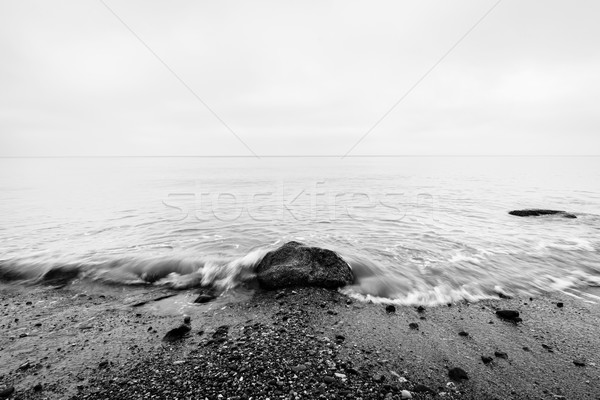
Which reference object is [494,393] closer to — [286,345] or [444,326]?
[444,326]

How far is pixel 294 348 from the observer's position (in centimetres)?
506

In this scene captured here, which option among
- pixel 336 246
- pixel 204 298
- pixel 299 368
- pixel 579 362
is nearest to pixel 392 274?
pixel 336 246

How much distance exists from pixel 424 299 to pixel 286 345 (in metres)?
4.22

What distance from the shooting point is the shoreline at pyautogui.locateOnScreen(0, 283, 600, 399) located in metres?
4.25

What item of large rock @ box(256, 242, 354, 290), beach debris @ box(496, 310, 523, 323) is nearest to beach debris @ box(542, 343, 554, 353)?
beach debris @ box(496, 310, 523, 323)

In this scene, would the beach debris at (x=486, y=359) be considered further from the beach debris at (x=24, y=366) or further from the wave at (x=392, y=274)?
the beach debris at (x=24, y=366)

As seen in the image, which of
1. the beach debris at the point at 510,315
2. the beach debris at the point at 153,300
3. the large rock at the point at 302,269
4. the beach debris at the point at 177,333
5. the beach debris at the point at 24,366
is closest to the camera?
the beach debris at the point at 24,366

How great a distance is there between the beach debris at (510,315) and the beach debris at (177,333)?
6.81m

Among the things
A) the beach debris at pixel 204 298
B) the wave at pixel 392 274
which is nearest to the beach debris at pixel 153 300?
the wave at pixel 392 274

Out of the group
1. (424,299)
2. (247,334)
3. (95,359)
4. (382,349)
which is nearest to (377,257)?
(424,299)

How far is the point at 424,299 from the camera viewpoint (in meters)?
7.54

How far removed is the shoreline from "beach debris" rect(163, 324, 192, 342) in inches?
6.3

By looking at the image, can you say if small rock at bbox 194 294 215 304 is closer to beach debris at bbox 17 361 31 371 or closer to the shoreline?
the shoreline

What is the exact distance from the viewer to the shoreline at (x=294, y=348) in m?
4.25
